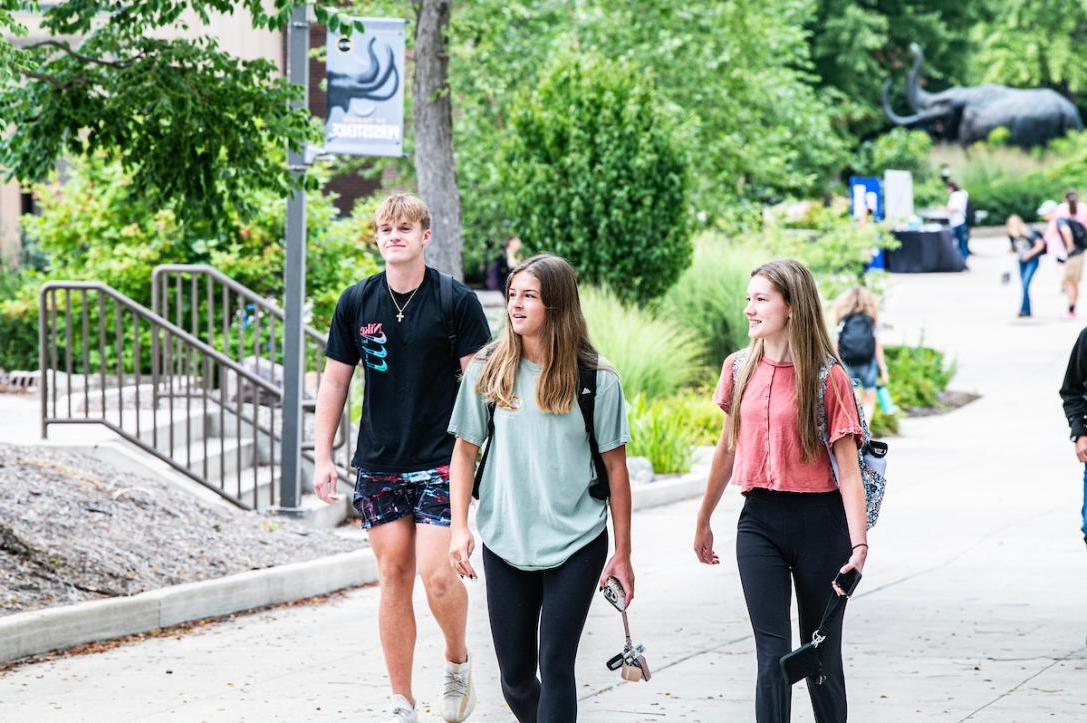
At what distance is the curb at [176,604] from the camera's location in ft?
23.9

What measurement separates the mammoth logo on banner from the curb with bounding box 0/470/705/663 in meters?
3.20

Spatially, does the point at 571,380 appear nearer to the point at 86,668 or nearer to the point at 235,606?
the point at 86,668

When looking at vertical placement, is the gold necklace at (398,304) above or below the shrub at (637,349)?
above

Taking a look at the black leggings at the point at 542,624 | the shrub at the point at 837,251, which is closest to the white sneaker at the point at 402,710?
the black leggings at the point at 542,624

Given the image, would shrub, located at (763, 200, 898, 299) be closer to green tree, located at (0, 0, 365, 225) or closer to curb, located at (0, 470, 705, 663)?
curb, located at (0, 470, 705, 663)

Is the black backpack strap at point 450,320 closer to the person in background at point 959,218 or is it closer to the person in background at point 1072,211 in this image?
the person in background at point 1072,211

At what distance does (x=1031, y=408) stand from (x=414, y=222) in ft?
47.7

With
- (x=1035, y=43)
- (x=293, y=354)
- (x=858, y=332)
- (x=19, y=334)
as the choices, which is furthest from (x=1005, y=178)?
(x=293, y=354)

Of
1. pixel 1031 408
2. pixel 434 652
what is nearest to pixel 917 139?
pixel 1031 408

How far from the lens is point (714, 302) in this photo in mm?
18250

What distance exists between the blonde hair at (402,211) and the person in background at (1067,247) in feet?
72.8

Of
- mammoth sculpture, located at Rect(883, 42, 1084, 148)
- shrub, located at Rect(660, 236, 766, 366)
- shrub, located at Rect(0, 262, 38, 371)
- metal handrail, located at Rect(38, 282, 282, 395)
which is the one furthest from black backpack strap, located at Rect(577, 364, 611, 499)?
mammoth sculpture, located at Rect(883, 42, 1084, 148)

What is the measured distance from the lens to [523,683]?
16.7 ft

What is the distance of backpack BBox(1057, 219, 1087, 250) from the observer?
26.5 meters
